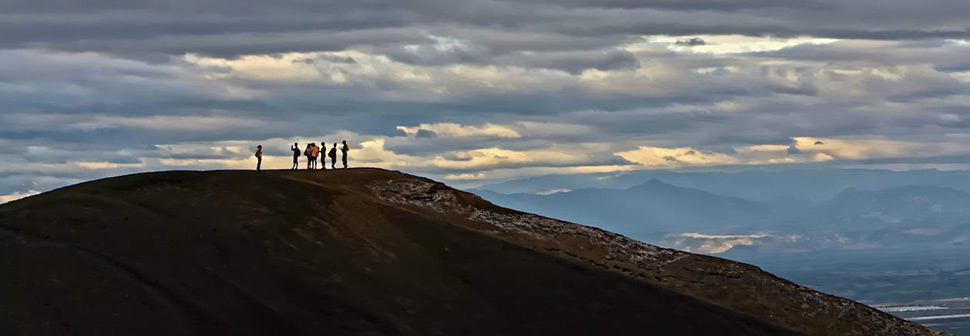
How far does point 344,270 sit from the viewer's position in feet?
263

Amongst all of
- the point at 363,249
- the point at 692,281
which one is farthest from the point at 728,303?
the point at 363,249

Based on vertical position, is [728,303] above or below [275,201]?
below

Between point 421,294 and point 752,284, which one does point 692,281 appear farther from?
point 421,294

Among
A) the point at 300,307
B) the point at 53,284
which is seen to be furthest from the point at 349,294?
the point at 53,284

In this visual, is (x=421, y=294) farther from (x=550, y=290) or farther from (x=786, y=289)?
(x=786, y=289)

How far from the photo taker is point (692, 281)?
292ft

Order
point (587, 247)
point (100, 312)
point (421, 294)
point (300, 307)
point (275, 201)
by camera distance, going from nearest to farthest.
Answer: point (100, 312) < point (300, 307) < point (421, 294) < point (275, 201) < point (587, 247)

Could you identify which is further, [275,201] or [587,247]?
[587,247]

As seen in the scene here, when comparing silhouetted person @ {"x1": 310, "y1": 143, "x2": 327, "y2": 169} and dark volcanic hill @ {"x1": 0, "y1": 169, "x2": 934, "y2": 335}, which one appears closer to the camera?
dark volcanic hill @ {"x1": 0, "y1": 169, "x2": 934, "y2": 335}

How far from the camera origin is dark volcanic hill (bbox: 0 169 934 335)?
235ft

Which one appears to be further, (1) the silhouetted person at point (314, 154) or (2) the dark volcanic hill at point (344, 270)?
(1) the silhouetted person at point (314, 154)

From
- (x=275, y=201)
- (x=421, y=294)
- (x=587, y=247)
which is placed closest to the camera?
(x=421, y=294)

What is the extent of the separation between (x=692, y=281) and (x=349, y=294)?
2512 cm

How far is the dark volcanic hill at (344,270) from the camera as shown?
7150 cm
